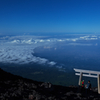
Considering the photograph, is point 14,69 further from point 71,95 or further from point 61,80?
point 71,95

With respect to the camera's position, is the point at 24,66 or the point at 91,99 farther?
the point at 24,66

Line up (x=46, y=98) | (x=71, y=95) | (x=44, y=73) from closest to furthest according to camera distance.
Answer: (x=46, y=98)
(x=71, y=95)
(x=44, y=73)

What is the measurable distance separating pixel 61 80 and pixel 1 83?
1334 cm

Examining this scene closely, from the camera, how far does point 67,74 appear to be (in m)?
19.0

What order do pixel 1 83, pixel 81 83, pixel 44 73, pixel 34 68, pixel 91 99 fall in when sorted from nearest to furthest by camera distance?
1. pixel 91 99
2. pixel 1 83
3. pixel 81 83
4. pixel 44 73
5. pixel 34 68

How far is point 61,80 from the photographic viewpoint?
706 inches

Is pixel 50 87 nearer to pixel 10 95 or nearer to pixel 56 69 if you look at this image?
pixel 10 95

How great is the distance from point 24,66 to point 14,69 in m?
2.01

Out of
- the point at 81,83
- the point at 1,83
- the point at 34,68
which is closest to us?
the point at 1,83

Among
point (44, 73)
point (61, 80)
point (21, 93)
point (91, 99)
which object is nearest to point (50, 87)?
point (21, 93)

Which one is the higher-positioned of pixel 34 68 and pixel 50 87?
pixel 50 87

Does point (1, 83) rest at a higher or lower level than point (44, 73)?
higher

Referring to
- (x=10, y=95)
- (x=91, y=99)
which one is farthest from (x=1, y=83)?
(x=91, y=99)

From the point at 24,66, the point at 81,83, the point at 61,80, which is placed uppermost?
the point at 81,83
